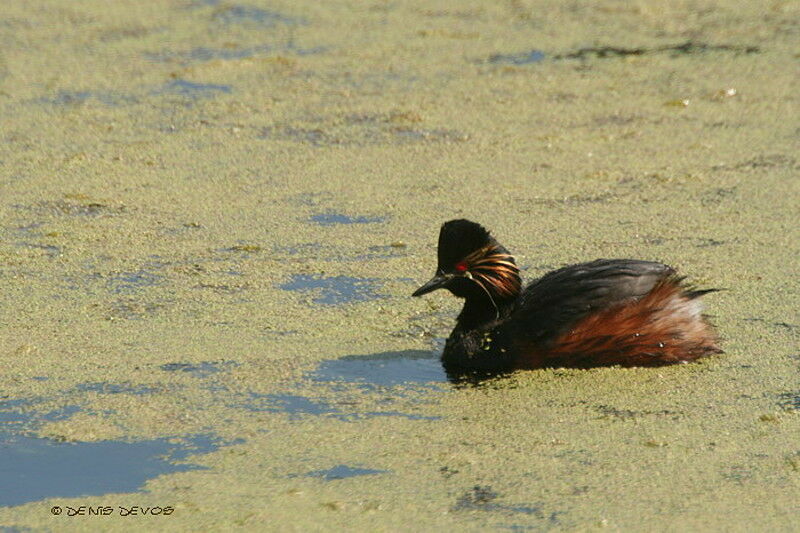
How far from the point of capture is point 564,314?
4.66m

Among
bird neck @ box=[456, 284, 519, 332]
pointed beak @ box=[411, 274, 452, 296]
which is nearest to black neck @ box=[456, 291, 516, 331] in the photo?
bird neck @ box=[456, 284, 519, 332]

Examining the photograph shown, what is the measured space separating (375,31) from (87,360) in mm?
5225

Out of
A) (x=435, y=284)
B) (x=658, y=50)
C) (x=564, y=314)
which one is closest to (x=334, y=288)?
(x=435, y=284)

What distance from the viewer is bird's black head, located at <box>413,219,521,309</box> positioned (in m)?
4.79

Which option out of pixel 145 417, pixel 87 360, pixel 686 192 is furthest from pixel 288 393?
pixel 686 192

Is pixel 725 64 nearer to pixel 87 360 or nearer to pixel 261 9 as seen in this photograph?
pixel 261 9

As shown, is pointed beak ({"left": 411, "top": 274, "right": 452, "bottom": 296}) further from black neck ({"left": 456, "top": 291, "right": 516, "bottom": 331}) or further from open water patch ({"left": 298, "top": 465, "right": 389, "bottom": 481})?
open water patch ({"left": 298, "top": 465, "right": 389, "bottom": 481})

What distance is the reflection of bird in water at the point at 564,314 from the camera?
4641 mm

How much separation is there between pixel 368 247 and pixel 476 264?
1.24 metres

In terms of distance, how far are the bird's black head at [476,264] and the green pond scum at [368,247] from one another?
297mm

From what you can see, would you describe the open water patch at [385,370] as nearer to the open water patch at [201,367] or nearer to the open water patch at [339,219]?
the open water patch at [201,367]

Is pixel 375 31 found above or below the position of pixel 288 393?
above

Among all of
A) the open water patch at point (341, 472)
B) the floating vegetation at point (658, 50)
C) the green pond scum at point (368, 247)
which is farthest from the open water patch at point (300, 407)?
the floating vegetation at point (658, 50)

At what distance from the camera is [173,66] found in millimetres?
8844
